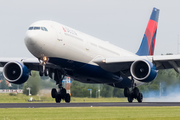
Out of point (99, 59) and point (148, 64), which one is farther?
point (99, 59)

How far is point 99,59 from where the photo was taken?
97.1 feet

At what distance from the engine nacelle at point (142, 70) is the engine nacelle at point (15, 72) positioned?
8.87 metres

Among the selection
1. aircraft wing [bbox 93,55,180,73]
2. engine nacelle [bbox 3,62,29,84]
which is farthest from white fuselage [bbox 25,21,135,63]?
engine nacelle [bbox 3,62,29,84]

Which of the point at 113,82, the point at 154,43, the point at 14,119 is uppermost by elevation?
the point at 154,43

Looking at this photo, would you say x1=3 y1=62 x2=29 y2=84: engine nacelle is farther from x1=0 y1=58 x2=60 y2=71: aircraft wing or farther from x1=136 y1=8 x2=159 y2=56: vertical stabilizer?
x1=136 y1=8 x2=159 y2=56: vertical stabilizer

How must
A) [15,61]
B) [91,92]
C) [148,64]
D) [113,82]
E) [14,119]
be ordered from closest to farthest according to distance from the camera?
[14,119], [148,64], [15,61], [113,82], [91,92]

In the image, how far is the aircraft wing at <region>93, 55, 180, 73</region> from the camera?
28500mm

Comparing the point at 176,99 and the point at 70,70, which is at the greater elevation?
the point at 70,70

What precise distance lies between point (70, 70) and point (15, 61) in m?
4.83

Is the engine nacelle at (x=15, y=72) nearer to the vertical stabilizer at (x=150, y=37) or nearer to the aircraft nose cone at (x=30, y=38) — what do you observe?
the aircraft nose cone at (x=30, y=38)

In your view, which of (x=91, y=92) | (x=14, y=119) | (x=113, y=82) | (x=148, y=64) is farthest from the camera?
(x=91, y=92)

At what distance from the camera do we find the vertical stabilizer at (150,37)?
133 feet

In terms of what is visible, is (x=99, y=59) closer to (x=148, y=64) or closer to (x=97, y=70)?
(x=97, y=70)

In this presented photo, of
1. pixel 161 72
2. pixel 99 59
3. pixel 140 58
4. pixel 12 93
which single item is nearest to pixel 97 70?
pixel 99 59
